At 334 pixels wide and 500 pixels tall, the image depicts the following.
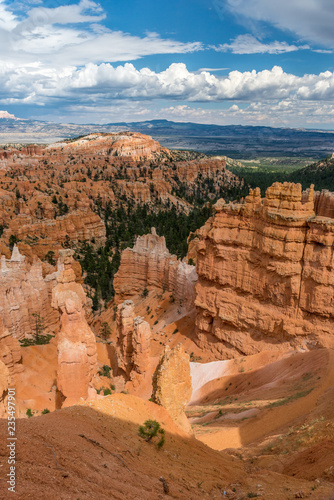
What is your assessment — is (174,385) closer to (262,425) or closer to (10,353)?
(262,425)

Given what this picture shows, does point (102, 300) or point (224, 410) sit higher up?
point (224, 410)

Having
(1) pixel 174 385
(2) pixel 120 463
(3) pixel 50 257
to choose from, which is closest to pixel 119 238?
(3) pixel 50 257

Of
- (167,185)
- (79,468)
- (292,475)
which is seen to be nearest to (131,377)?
(292,475)

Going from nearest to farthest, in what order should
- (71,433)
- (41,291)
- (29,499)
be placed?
(29,499) → (71,433) → (41,291)

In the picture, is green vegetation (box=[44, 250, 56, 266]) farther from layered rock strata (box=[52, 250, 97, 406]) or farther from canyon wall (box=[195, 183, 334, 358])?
canyon wall (box=[195, 183, 334, 358])

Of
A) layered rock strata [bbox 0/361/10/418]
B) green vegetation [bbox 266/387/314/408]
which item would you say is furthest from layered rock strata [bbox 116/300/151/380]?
layered rock strata [bbox 0/361/10/418]

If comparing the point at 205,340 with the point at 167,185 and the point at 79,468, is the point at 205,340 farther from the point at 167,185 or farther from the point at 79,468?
the point at 167,185

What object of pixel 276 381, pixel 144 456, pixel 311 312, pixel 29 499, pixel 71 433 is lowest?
pixel 276 381
